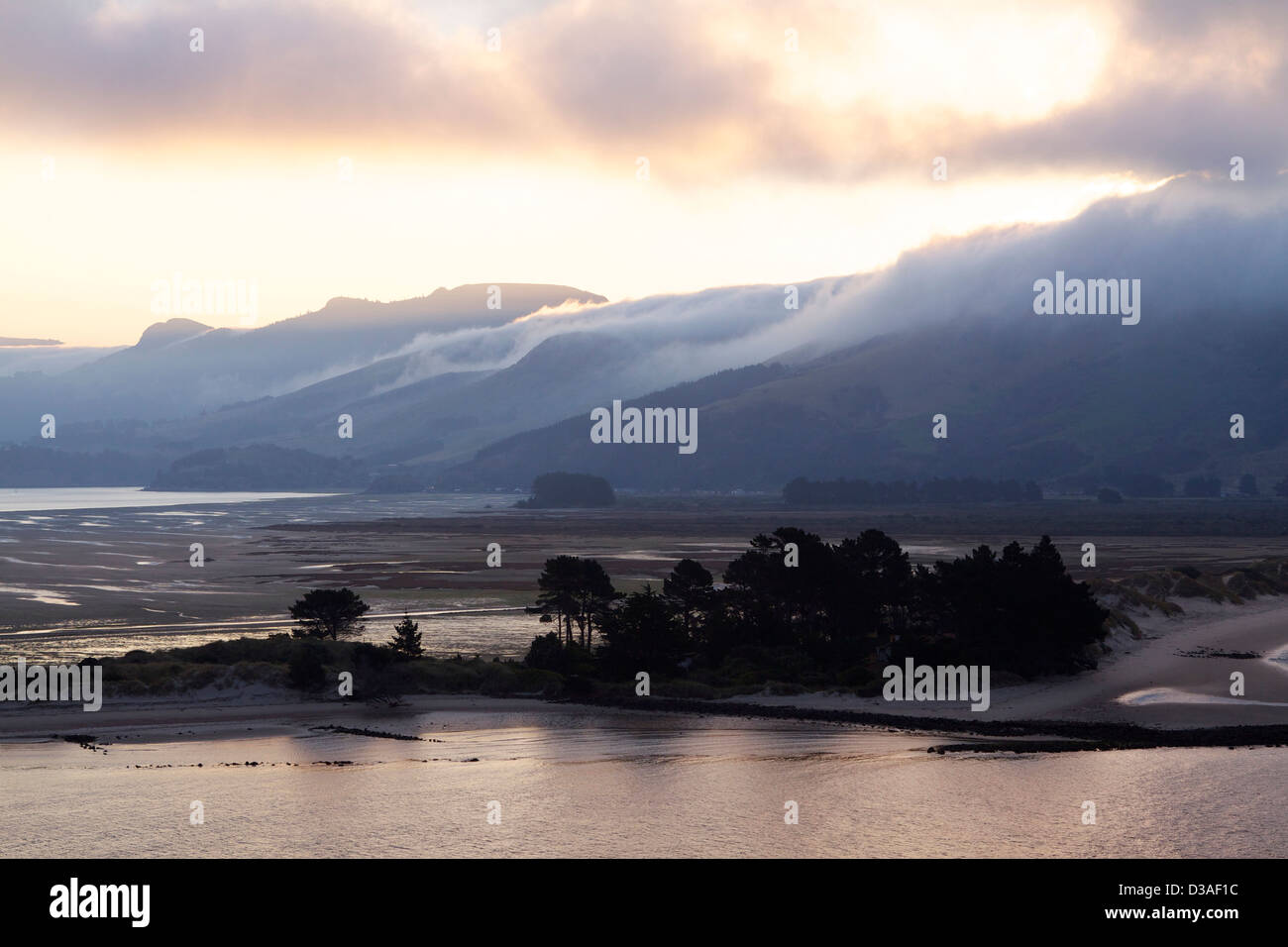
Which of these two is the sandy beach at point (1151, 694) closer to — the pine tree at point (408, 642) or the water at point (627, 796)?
the water at point (627, 796)

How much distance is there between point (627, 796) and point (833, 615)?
3230 centimetres

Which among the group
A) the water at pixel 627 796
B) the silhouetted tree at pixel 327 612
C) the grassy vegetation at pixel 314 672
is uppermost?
the silhouetted tree at pixel 327 612

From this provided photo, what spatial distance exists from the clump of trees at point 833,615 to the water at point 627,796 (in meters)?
13.5

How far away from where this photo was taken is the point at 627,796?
45.1 meters

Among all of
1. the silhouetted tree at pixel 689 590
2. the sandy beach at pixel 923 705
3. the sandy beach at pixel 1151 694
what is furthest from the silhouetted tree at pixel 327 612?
the sandy beach at pixel 1151 694

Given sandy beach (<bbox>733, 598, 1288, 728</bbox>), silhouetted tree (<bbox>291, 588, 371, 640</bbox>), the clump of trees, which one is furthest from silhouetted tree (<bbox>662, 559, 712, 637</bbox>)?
silhouetted tree (<bbox>291, 588, 371, 640</bbox>)

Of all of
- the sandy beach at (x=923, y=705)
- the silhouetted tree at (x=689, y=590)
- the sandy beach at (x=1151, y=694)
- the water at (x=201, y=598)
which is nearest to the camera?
the sandy beach at (x=923, y=705)

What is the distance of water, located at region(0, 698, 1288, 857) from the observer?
3928cm

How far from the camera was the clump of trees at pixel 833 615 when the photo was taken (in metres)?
70.1

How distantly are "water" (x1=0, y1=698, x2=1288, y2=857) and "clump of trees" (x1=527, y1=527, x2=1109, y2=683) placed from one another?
13.5m

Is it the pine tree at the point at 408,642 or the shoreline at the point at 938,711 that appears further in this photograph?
the pine tree at the point at 408,642

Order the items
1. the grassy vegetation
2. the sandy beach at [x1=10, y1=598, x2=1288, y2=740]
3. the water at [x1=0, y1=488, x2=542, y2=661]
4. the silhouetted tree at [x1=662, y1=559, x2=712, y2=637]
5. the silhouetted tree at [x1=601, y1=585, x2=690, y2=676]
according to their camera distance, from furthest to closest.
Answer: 1. the water at [x1=0, y1=488, x2=542, y2=661]
2. the silhouetted tree at [x1=662, y1=559, x2=712, y2=637]
3. the silhouetted tree at [x1=601, y1=585, x2=690, y2=676]
4. the grassy vegetation
5. the sandy beach at [x1=10, y1=598, x2=1288, y2=740]

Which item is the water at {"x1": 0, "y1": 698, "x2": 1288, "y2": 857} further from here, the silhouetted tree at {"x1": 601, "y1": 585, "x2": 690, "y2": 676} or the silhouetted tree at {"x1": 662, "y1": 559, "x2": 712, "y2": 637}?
the silhouetted tree at {"x1": 662, "y1": 559, "x2": 712, "y2": 637}
